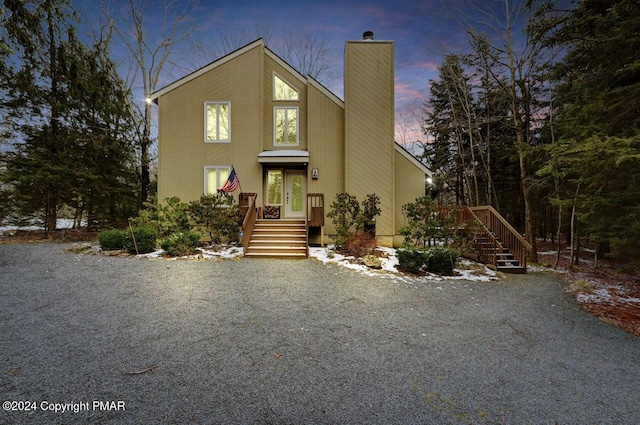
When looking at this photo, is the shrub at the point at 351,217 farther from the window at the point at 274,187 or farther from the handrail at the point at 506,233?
the handrail at the point at 506,233

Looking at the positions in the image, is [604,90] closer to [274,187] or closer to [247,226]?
[247,226]

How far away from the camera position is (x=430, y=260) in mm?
7367

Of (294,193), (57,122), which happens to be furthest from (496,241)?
(57,122)

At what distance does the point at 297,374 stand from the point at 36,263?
8.45 meters

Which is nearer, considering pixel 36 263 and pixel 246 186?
pixel 36 263

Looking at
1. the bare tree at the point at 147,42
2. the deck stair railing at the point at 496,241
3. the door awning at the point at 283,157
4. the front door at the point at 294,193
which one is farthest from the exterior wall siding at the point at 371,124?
the bare tree at the point at 147,42

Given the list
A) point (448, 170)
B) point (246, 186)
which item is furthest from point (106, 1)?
point (448, 170)

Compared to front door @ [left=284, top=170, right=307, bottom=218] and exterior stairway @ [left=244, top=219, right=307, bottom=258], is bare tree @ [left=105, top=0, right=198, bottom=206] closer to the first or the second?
front door @ [left=284, top=170, right=307, bottom=218]

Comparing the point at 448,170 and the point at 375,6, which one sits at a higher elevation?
the point at 375,6

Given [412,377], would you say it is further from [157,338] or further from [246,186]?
[246,186]

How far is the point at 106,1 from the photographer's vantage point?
1443cm

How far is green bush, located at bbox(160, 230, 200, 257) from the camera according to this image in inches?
319

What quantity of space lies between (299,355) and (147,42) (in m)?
20.0

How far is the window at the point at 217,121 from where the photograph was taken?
1090 cm
